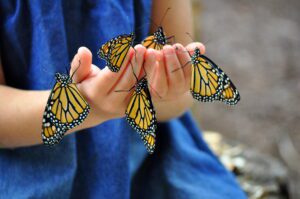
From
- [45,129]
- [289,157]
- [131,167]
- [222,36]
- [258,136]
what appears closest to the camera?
[45,129]

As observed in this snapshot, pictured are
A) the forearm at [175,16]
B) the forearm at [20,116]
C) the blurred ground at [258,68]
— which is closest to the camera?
the forearm at [20,116]

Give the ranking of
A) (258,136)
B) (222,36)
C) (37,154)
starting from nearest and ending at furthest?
1. (37,154)
2. (258,136)
3. (222,36)

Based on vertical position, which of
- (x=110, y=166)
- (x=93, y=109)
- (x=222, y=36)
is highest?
(x=93, y=109)

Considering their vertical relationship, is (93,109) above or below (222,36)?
above

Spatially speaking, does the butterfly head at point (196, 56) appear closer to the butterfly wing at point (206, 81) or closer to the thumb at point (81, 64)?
the butterfly wing at point (206, 81)

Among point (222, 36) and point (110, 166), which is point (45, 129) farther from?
point (222, 36)

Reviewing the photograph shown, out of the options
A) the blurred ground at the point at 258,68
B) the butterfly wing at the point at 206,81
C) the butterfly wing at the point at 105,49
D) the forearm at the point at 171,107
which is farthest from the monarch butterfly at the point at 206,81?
the blurred ground at the point at 258,68

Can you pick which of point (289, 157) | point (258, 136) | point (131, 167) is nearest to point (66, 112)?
point (131, 167)
